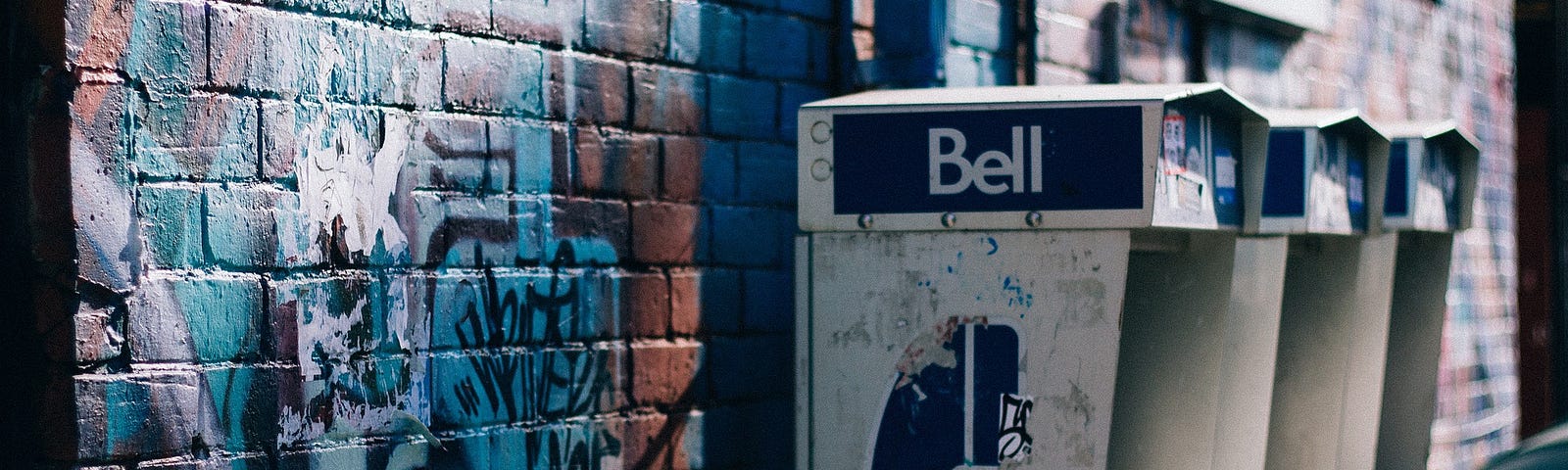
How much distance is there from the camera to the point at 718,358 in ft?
14.0

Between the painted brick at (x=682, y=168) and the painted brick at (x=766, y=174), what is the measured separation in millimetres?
148

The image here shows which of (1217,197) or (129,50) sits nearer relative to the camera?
(129,50)

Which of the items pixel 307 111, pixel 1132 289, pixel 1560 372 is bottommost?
pixel 1560 372

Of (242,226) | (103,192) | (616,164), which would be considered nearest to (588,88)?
(616,164)

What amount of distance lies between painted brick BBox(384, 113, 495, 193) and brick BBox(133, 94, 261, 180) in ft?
1.17

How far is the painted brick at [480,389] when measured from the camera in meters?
3.55

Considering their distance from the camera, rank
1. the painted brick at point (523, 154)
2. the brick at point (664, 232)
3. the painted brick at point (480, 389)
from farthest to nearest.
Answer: the brick at point (664, 232), the painted brick at point (523, 154), the painted brick at point (480, 389)

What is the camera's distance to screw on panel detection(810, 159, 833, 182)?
3586mm

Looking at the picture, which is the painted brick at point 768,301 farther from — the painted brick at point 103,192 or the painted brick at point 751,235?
the painted brick at point 103,192

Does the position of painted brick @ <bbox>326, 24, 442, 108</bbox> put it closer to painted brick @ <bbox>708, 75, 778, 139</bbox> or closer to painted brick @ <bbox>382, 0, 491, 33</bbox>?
painted brick @ <bbox>382, 0, 491, 33</bbox>

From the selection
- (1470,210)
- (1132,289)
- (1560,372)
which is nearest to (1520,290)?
(1560,372)

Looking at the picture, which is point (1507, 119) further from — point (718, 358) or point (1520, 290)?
point (718, 358)

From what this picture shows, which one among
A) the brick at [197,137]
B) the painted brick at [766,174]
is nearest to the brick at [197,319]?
the brick at [197,137]

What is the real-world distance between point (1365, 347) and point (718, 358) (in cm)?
208
